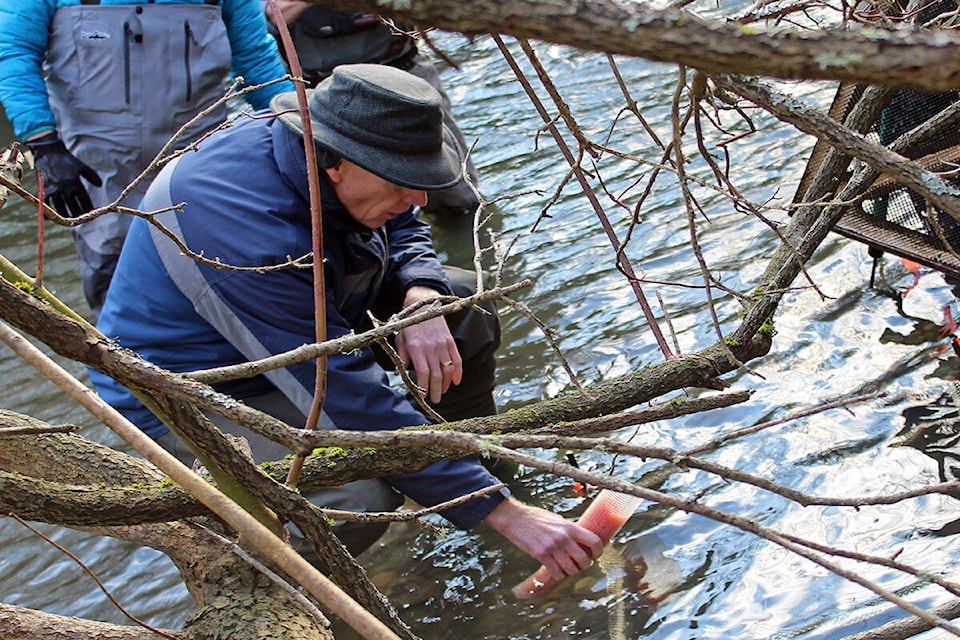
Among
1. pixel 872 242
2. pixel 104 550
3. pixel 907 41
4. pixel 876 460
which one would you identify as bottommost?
pixel 104 550

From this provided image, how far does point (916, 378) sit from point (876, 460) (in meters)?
0.46

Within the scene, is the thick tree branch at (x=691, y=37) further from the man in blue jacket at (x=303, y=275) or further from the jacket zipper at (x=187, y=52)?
the jacket zipper at (x=187, y=52)

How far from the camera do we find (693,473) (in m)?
3.41

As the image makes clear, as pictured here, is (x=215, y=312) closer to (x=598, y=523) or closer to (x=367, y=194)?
(x=367, y=194)

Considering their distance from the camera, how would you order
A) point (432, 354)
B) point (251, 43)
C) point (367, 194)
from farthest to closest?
1. point (251, 43)
2. point (432, 354)
3. point (367, 194)

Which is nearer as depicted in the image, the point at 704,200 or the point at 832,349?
the point at 832,349

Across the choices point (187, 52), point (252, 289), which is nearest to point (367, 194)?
point (252, 289)

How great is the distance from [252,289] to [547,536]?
106 centimetres

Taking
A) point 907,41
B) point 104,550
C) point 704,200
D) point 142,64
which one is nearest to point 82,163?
point 142,64

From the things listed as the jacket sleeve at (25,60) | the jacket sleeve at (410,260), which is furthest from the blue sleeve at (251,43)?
the jacket sleeve at (410,260)

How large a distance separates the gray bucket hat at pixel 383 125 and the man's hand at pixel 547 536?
947 millimetres

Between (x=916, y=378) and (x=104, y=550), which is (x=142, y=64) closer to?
(x=104, y=550)

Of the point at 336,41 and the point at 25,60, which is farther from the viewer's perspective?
the point at 336,41

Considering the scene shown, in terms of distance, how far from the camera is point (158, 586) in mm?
3445
